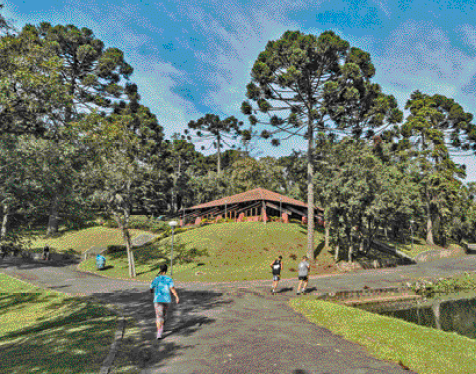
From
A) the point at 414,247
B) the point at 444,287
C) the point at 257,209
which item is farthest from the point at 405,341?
the point at 414,247

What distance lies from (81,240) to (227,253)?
19.1m

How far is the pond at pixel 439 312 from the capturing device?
1007 centimetres

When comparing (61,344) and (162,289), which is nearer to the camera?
(61,344)

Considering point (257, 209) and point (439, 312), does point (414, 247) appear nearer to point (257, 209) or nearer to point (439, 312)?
point (257, 209)

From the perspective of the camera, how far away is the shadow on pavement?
18.3 feet

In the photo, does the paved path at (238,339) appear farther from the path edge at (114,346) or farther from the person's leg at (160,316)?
the path edge at (114,346)

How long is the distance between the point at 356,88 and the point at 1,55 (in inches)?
936

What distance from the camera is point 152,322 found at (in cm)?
797

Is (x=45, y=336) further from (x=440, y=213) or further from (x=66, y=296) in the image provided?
(x=440, y=213)

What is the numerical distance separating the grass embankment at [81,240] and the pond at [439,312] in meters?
26.9

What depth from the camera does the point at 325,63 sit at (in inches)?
979

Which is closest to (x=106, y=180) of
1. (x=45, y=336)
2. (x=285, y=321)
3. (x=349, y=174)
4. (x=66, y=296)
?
(x=66, y=296)

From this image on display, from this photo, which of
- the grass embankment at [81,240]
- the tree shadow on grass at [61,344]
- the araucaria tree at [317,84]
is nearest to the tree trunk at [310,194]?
the araucaria tree at [317,84]

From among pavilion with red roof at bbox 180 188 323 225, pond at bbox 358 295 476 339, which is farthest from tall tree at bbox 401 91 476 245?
pond at bbox 358 295 476 339
